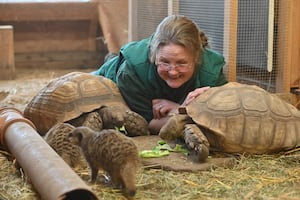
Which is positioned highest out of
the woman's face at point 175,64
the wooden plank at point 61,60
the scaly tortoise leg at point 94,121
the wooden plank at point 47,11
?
the wooden plank at point 47,11

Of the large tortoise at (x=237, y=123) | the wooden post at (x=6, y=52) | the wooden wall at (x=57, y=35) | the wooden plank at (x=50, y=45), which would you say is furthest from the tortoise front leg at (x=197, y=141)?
the wooden plank at (x=50, y=45)

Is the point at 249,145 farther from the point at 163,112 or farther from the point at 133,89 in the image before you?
the point at 133,89

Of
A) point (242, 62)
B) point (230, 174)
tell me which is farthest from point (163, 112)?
point (230, 174)

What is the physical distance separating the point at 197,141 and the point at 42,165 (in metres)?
0.93

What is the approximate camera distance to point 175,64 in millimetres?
3408

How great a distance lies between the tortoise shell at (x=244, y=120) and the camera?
302cm

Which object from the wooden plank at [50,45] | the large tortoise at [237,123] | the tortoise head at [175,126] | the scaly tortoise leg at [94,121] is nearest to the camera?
the large tortoise at [237,123]

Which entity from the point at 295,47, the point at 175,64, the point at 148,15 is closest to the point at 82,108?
the point at 175,64

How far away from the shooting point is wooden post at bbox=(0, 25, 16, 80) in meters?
5.97

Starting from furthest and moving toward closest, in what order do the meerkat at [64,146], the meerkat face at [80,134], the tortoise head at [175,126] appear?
the tortoise head at [175,126] → the meerkat at [64,146] → the meerkat face at [80,134]

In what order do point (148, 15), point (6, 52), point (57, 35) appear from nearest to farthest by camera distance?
point (148, 15), point (6, 52), point (57, 35)

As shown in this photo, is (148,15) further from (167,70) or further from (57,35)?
(57,35)

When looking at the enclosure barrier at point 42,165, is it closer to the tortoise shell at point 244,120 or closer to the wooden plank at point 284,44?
the tortoise shell at point 244,120

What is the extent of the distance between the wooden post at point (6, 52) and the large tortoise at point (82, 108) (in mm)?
2513
